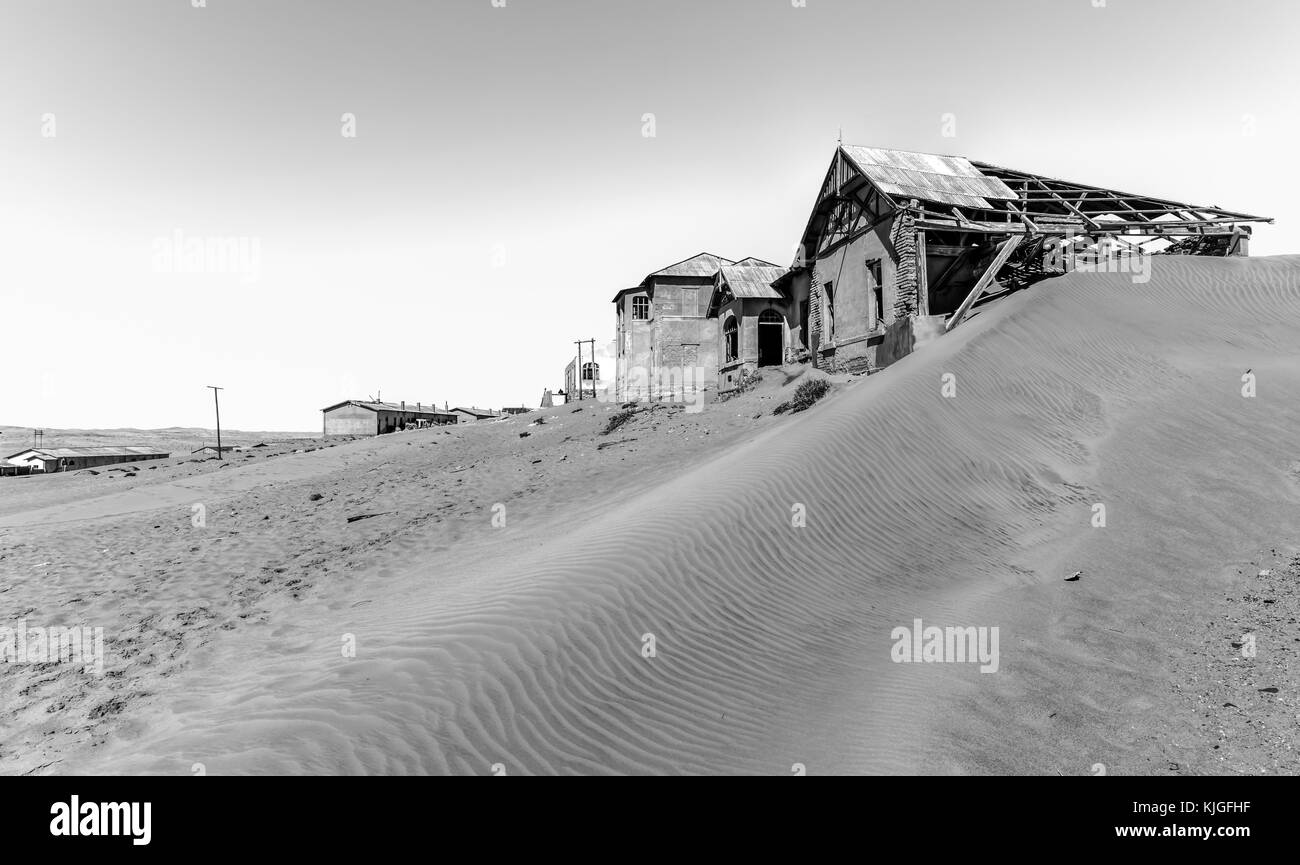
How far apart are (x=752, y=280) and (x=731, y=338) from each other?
2911 millimetres

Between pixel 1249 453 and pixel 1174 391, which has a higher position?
pixel 1174 391

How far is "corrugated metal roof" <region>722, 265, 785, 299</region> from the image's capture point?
27981mm

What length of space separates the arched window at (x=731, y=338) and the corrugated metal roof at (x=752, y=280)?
1391 mm

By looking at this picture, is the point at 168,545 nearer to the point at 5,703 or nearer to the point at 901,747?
the point at 5,703

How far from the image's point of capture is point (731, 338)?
29.6 metres

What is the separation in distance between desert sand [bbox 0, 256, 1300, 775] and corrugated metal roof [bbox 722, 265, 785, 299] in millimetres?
13798

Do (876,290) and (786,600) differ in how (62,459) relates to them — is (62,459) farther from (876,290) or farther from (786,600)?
(786,600)

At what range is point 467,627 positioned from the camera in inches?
229

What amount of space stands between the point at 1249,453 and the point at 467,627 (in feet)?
40.5

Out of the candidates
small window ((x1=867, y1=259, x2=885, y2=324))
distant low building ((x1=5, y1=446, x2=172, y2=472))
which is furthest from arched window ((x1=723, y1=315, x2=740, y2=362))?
distant low building ((x1=5, y1=446, x2=172, y2=472))

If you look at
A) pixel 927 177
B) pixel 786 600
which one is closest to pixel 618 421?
pixel 927 177

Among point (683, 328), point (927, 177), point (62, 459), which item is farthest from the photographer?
point (62, 459)

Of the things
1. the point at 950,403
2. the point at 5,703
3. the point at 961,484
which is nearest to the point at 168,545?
the point at 5,703

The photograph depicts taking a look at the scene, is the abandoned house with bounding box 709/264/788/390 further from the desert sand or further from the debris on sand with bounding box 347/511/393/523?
the debris on sand with bounding box 347/511/393/523
